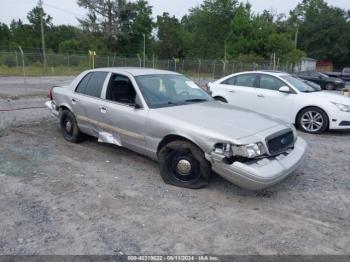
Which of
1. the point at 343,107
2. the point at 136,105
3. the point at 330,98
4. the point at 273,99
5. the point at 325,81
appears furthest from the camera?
the point at 325,81

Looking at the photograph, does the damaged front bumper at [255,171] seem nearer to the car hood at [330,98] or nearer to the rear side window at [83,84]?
the rear side window at [83,84]

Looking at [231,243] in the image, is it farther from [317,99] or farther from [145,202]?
[317,99]

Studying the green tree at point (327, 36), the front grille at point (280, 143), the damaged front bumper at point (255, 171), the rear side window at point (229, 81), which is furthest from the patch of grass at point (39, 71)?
the green tree at point (327, 36)

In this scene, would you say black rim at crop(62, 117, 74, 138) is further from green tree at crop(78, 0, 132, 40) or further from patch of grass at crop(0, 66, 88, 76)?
green tree at crop(78, 0, 132, 40)

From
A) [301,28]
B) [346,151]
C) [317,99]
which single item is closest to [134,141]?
[346,151]

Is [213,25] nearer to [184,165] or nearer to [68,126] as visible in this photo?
[68,126]

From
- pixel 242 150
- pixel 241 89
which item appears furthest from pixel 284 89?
pixel 242 150

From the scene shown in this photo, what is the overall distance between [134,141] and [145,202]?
122 cm

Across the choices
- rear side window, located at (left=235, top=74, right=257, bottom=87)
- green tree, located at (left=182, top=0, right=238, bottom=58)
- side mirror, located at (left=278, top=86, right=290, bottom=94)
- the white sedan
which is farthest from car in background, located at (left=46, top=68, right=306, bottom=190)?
green tree, located at (left=182, top=0, right=238, bottom=58)

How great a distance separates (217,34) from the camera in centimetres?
5444

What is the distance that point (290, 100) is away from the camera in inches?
325

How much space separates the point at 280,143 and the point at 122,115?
229 centimetres

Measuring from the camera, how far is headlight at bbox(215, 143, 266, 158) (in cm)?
398

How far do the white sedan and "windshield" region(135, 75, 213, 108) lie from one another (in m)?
2.98
